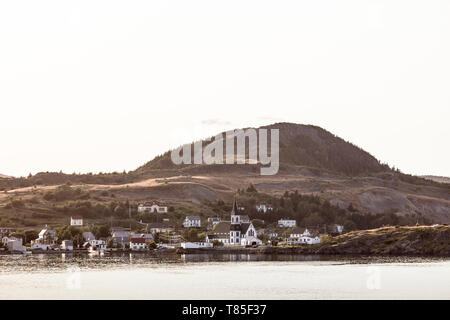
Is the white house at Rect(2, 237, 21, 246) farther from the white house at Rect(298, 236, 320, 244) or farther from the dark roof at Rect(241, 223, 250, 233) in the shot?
the white house at Rect(298, 236, 320, 244)

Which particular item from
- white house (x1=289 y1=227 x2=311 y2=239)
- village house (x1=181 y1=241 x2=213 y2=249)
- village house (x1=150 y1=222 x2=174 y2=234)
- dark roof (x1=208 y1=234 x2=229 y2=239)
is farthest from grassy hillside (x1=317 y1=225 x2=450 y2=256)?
village house (x1=150 y1=222 x2=174 y2=234)

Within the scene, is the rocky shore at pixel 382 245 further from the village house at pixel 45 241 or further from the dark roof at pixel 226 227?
the village house at pixel 45 241

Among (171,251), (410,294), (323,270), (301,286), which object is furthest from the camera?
(171,251)

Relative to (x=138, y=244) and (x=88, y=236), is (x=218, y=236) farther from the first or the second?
(x=88, y=236)

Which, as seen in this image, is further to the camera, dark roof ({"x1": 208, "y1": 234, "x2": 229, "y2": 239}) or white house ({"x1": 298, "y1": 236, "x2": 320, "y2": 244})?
dark roof ({"x1": 208, "y1": 234, "x2": 229, "y2": 239})

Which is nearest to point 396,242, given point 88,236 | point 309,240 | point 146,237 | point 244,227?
point 309,240

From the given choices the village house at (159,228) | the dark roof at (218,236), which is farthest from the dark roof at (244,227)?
the village house at (159,228)
